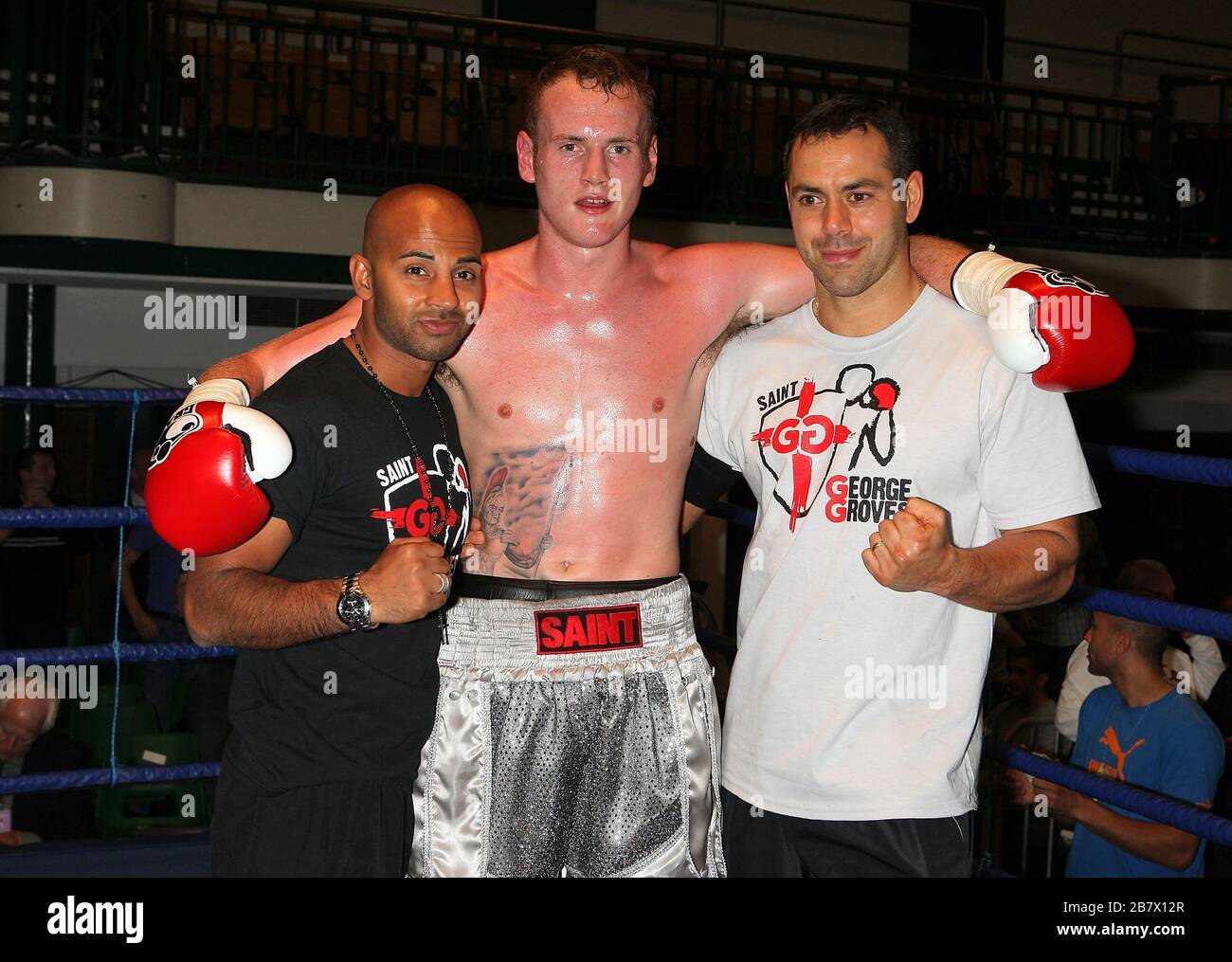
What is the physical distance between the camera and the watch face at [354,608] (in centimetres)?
159

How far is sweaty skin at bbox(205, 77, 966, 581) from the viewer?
1.96m

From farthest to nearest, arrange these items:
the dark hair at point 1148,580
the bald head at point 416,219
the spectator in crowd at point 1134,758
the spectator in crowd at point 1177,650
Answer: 1. the dark hair at point 1148,580
2. the spectator in crowd at point 1177,650
3. the spectator in crowd at point 1134,758
4. the bald head at point 416,219

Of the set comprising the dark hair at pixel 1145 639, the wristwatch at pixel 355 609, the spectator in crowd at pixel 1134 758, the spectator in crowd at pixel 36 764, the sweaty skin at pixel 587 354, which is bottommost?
the spectator in crowd at pixel 36 764

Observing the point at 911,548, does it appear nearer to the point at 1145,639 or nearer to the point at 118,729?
the point at 1145,639

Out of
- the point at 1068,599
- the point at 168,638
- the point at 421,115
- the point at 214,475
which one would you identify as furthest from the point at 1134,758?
the point at 421,115

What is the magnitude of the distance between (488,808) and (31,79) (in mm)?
5710

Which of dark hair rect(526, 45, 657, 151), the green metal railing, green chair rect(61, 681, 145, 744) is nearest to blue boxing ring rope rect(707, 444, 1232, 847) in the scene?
dark hair rect(526, 45, 657, 151)

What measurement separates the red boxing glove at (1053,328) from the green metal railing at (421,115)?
4510mm

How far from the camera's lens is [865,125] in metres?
1.75

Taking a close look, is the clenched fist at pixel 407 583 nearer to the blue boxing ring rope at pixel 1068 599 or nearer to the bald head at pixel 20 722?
the blue boxing ring rope at pixel 1068 599

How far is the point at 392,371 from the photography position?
188 centimetres

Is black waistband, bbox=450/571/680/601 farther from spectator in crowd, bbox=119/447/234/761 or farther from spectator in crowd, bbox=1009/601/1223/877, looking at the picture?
spectator in crowd, bbox=119/447/234/761

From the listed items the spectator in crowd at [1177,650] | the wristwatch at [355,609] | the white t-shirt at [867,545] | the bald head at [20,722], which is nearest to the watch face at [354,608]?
the wristwatch at [355,609]
